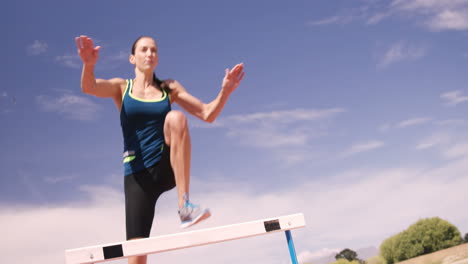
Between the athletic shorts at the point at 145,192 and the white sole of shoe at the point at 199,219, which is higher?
the athletic shorts at the point at 145,192

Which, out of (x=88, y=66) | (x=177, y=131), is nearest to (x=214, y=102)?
(x=177, y=131)

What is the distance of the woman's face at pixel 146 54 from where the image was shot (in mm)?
3994

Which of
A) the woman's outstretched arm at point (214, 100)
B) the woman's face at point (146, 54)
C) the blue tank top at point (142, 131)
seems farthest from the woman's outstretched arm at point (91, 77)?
the woman's outstretched arm at point (214, 100)

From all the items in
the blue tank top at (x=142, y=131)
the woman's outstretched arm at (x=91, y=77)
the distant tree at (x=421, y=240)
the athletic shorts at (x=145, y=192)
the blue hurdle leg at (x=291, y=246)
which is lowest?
the distant tree at (x=421, y=240)

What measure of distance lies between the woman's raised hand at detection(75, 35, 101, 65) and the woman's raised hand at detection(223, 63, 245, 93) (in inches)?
40.4

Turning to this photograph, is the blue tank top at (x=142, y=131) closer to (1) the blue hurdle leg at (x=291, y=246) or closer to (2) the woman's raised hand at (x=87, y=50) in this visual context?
(2) the woman's raised hand at (x=87, y=50)

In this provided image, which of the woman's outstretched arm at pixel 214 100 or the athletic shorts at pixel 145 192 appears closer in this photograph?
the athletic shorts at pixel 145 192

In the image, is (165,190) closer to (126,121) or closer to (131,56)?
(126,121)

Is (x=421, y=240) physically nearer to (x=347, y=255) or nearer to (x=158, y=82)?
(x=347, y=255)

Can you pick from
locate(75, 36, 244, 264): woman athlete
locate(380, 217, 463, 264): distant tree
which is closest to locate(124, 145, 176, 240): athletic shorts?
locate(75, 36, 244, 264): woman athlete

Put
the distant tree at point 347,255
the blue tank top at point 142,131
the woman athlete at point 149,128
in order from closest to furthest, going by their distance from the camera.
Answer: the woman athlete at point 149,128
the blue tank top at point 142,131
the distant tree at point 347,255

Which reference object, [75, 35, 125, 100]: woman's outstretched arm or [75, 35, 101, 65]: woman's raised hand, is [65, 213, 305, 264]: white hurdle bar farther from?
[75, 35, 101, 65]: woman's raised hand

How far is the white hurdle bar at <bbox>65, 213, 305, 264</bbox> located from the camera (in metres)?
3.00

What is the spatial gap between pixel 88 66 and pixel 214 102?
1026 mm
